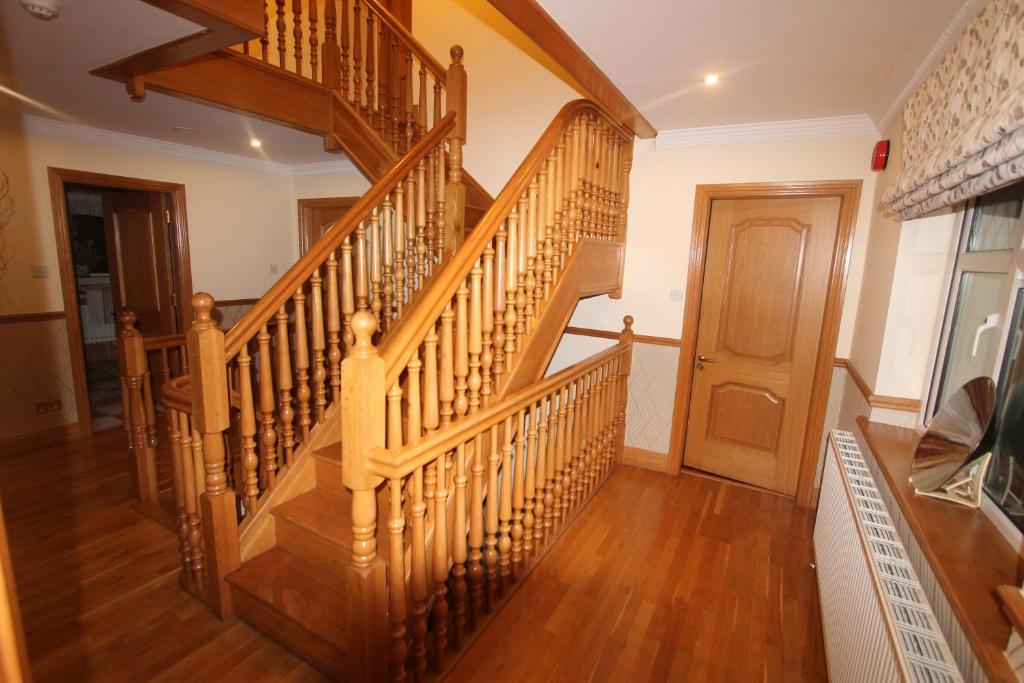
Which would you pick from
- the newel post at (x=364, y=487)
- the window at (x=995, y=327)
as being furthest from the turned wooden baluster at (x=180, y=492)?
the window at (x=995, y=327)

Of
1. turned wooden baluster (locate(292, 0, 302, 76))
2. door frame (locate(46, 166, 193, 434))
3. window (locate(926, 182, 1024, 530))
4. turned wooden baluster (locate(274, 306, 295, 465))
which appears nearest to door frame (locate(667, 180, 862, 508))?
window (locate(926, 182, 1024, 530))

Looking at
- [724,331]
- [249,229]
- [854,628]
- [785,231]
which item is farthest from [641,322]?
[249,229]

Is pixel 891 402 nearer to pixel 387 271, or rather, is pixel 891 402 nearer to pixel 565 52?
pixel 565 52

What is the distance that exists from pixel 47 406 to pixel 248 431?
2892 mm

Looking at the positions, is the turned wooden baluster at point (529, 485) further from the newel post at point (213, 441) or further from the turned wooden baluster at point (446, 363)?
the newel post at point (213, 441)

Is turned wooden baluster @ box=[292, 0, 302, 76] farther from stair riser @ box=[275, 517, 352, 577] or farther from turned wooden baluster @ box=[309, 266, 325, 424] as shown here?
stair riser @ box=[275, 517, 352, 577]

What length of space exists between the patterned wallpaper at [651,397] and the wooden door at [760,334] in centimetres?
19

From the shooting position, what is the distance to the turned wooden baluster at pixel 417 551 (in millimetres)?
1539

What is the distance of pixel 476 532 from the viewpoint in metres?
1.85

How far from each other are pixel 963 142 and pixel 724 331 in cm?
219

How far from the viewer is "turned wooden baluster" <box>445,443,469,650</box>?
1725 mm

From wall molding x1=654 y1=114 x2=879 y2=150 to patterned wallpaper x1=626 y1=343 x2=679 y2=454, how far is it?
1.38 meters

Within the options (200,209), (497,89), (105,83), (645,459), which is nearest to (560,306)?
(645,459)

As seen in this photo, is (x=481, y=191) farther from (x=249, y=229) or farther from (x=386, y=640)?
(x=386, y=640)
